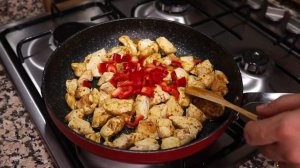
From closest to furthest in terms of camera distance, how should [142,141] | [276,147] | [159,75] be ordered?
[276,147]
[142,141]
[159,75]

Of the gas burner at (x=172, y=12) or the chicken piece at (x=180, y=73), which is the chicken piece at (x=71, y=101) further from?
the gas burner at (x=172, y=12)

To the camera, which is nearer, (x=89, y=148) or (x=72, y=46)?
(x=89, y=148)

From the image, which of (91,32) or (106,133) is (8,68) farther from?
(106,133)

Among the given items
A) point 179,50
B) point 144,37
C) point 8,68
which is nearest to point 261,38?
point 179,50

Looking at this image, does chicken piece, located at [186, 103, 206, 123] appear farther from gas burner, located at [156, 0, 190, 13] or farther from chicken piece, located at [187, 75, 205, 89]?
gas burner, located at [156, 0, 190, 13]

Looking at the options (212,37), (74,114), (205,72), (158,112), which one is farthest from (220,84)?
(74,114)

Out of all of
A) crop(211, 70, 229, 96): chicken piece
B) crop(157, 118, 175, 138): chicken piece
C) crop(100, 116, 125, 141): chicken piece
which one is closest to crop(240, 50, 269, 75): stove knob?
crop(211, 70, 229, 96): chicken piece

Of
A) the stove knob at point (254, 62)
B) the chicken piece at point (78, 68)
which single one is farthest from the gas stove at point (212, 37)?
the chicken piece at point (78, 68)
